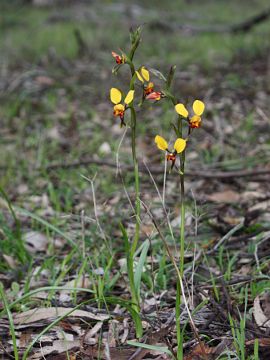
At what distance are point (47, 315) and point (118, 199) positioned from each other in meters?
1.20

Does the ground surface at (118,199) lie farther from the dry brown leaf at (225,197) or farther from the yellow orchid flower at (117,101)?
the yellow orchid flower at (117,101)

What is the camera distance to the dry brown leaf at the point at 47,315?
2072mm

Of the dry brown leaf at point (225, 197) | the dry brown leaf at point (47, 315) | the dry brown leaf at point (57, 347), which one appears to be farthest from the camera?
the dry brown leaf at point (225, 197)

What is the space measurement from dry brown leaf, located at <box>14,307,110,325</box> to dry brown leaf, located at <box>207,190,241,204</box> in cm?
120

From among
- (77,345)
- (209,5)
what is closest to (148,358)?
(77,345)

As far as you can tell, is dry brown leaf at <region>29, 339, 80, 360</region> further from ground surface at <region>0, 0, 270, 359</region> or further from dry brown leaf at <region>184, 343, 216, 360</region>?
dry brown leaf at <region>184, 343, 216, 360</region>

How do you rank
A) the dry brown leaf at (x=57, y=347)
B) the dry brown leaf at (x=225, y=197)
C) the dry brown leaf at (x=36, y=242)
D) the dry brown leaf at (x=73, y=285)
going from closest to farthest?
1. the dry brown leaf at (x=57, y=347)
2. the dry brown leaf at (x=73, y=285)
3. the dry brown leaf at (x=36, y=242)
4. the dry brown leaf at (x=225, y=197)

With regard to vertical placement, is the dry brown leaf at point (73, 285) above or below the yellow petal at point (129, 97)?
below

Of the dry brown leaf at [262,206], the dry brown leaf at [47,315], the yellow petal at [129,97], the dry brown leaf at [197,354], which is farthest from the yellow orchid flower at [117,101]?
the dry brown leaf at [262,206]

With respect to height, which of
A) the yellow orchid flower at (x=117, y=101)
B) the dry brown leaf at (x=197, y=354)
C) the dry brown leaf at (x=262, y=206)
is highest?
the dry brown leaf at (x=262, y=206)

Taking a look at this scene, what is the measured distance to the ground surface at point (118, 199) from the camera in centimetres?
196

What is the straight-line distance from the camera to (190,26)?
8.11 meters

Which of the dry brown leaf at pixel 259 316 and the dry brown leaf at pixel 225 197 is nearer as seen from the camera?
the dry brown leaf at pixel 259 316

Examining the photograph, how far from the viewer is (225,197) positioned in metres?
3.13
